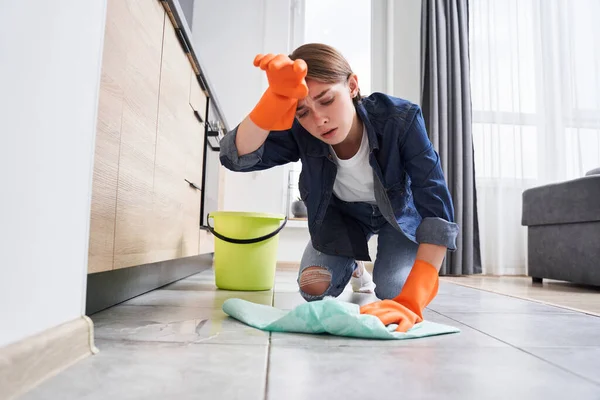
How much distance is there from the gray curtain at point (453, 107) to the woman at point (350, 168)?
1789 millimetres

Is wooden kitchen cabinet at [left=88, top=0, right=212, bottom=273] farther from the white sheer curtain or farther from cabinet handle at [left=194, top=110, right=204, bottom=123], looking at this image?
the white sheer curtain

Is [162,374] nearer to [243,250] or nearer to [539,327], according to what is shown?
[539,327]

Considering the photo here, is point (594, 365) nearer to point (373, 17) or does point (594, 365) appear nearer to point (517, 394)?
point (517, 394)

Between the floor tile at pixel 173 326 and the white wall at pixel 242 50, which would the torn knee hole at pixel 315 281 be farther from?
the white wall at pixel 242 50

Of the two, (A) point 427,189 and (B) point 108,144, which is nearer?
(B) point 108,144

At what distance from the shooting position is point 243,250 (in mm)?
1735

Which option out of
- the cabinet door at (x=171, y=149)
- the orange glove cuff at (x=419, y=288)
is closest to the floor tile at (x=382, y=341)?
the orange glove cuff at (x=419, y=288)

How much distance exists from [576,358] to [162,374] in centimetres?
63

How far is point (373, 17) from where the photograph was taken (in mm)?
3633

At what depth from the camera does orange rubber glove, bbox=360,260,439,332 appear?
3.10 feet

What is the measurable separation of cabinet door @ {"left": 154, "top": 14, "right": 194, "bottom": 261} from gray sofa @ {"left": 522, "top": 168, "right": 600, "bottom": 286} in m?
1.80

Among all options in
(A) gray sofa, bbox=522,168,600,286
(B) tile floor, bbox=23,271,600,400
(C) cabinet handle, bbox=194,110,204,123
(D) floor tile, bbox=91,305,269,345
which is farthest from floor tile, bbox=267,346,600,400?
(A) gray sofa, bbox=522,168,600,286

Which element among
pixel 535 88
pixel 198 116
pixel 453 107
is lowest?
pixel 198 116

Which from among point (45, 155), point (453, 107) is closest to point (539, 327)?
point (45, 155)
